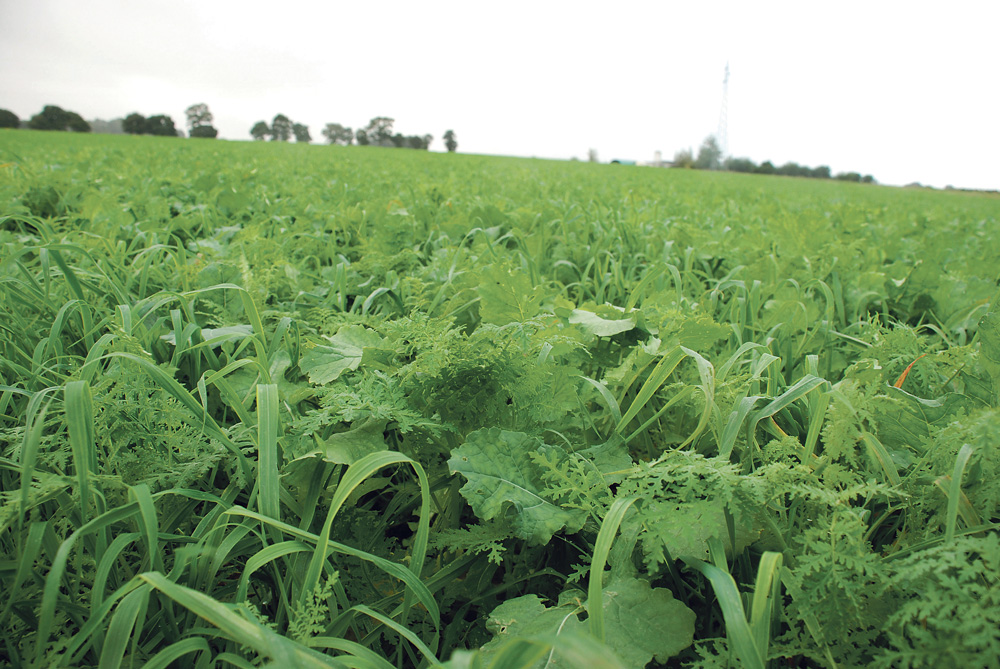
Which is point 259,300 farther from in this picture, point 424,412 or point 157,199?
point 157,199

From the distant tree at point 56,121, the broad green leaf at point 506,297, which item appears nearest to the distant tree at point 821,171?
the broad green leaf at point 506,297

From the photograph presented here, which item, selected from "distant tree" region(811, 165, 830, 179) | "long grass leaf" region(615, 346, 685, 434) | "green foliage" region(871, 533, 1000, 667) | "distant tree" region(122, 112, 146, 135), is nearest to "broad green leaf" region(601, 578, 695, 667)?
"green foliage" region(871, 533, 1000, 667)

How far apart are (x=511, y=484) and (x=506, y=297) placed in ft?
1.80

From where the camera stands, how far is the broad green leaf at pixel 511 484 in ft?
2.73

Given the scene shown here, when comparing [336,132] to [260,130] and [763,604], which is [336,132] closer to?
[260,130]

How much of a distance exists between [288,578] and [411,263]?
164 cm

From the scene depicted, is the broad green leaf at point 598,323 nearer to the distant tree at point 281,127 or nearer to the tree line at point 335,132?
the tree line at point 335,132

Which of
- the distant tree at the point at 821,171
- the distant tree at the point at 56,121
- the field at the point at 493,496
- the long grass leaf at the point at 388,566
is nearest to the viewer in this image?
the field at the point at 493,496

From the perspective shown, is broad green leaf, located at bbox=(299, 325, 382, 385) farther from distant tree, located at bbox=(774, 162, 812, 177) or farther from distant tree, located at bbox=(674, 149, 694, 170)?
distant tree, located at bbox=(774, 162, 812, 177)

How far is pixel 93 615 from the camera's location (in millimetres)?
682

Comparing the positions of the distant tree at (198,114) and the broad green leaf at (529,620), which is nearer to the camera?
the broad green leaf at (529,620)

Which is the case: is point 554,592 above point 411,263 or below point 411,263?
below

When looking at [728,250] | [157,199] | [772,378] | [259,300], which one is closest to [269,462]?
[259,300]

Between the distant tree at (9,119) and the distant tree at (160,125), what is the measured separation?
10095mm
